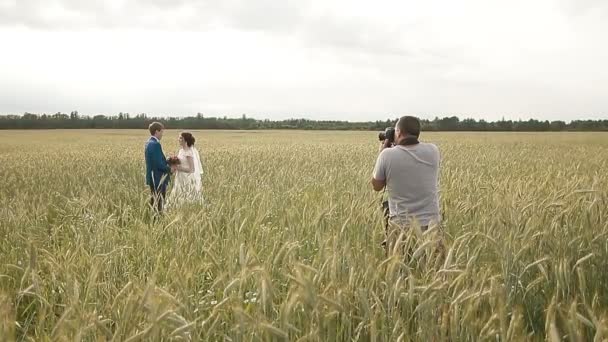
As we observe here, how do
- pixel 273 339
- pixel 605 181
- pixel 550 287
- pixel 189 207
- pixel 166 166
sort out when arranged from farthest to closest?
pixel 605 181, pixel 166 166, pixel 189 207, pixel 550 287, pixel 273 339

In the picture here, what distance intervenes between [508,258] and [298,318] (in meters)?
1.04

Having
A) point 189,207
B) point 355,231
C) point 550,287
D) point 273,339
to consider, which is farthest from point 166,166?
point 273,339

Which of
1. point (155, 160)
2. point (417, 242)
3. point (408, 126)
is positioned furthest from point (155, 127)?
point (417, 242)

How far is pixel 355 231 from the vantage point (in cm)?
391

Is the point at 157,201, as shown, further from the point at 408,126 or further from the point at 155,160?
the point at 408,126

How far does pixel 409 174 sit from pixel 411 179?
0.13 feet

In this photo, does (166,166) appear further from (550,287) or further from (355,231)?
(550,287)

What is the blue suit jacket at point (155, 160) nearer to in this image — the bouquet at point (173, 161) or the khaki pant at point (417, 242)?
the bouquet at point (173, 161)

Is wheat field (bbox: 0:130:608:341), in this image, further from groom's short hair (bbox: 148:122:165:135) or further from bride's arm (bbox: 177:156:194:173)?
groom's short hair (bbox: 148:122:165:135)

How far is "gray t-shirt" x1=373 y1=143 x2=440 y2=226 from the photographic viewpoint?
3.74 meters

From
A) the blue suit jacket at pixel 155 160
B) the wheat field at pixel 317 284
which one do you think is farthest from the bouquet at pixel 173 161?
the wheat field at pixel 317 284

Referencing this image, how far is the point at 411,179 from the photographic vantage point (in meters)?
3.76

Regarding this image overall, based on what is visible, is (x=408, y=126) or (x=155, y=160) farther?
(x=155, y=160)

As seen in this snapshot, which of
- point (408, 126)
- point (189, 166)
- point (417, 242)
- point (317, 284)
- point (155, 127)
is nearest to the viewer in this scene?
point (317, 284)
